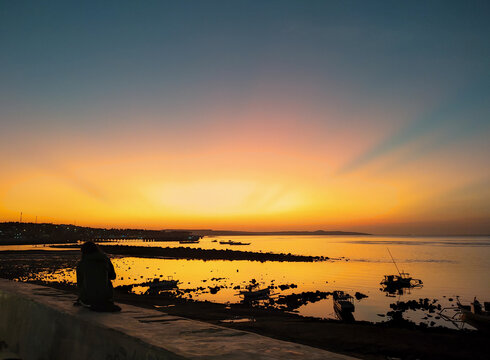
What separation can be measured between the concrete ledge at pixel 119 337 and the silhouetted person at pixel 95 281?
272 millimetres

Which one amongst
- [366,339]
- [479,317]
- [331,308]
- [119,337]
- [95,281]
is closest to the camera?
[119,337]

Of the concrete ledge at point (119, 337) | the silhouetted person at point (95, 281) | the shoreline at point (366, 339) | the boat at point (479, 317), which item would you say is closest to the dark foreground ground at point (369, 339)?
the shoreline at point (366, 339)

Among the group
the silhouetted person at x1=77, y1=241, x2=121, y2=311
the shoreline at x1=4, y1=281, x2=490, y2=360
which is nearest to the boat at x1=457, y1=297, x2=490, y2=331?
the shoreline at x1=4, y1=281, x2=490, y2=360

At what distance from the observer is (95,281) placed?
6500 mm

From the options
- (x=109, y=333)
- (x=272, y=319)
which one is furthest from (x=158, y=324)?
(x=272, y=319)

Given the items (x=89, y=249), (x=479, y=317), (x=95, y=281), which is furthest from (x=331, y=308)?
(x=95, y=281)

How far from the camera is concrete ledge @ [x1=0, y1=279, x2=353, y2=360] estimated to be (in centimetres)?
346

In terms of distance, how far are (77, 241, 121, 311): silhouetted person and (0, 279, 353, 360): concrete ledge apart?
0.89 ft

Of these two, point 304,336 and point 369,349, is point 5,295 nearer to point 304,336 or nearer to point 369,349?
point 304,336

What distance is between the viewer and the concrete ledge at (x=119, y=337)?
3.46 m

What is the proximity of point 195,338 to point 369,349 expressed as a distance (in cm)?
1095

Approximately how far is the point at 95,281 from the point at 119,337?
9.49 ft

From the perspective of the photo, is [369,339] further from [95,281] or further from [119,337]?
[119,337]

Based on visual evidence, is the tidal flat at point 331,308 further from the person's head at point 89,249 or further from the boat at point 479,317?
the person's head at point 89,249
